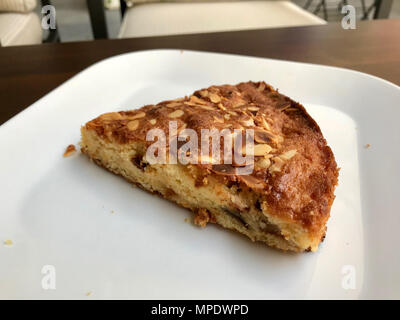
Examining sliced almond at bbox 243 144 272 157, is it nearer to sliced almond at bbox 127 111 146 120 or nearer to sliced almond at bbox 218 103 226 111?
sliced almond at bbox 218 103 226 111

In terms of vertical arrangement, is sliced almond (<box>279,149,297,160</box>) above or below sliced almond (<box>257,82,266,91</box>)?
below

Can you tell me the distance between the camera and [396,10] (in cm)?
520

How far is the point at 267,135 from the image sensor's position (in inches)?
51.3

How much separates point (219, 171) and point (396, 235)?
0.62 meters

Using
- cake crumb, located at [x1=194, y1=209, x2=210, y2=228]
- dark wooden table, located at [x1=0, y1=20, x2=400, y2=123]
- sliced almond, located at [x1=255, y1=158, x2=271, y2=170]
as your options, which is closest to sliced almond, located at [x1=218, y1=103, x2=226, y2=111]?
sliced almond, located at [x1=255, y1=158, x2=271, y2=170]

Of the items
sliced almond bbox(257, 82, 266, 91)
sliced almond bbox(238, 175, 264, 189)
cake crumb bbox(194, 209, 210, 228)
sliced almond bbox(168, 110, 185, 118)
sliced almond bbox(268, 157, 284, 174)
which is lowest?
cake crumb bbox(194, 209, 210, 228)

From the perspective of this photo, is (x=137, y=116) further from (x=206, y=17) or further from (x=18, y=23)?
(x=18, y=23)

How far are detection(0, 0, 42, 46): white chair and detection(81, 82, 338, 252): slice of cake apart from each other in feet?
7.16

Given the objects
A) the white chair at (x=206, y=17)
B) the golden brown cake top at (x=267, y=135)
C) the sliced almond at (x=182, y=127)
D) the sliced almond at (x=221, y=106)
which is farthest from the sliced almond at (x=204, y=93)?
the white chair at (x=206, y=17)

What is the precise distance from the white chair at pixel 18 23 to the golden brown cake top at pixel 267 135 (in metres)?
2.20

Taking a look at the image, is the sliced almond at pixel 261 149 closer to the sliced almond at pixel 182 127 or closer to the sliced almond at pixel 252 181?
the sliced almond at pixel 252 181

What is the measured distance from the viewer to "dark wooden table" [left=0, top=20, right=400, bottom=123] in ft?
6.18

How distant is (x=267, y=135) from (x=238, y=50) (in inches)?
41.3
